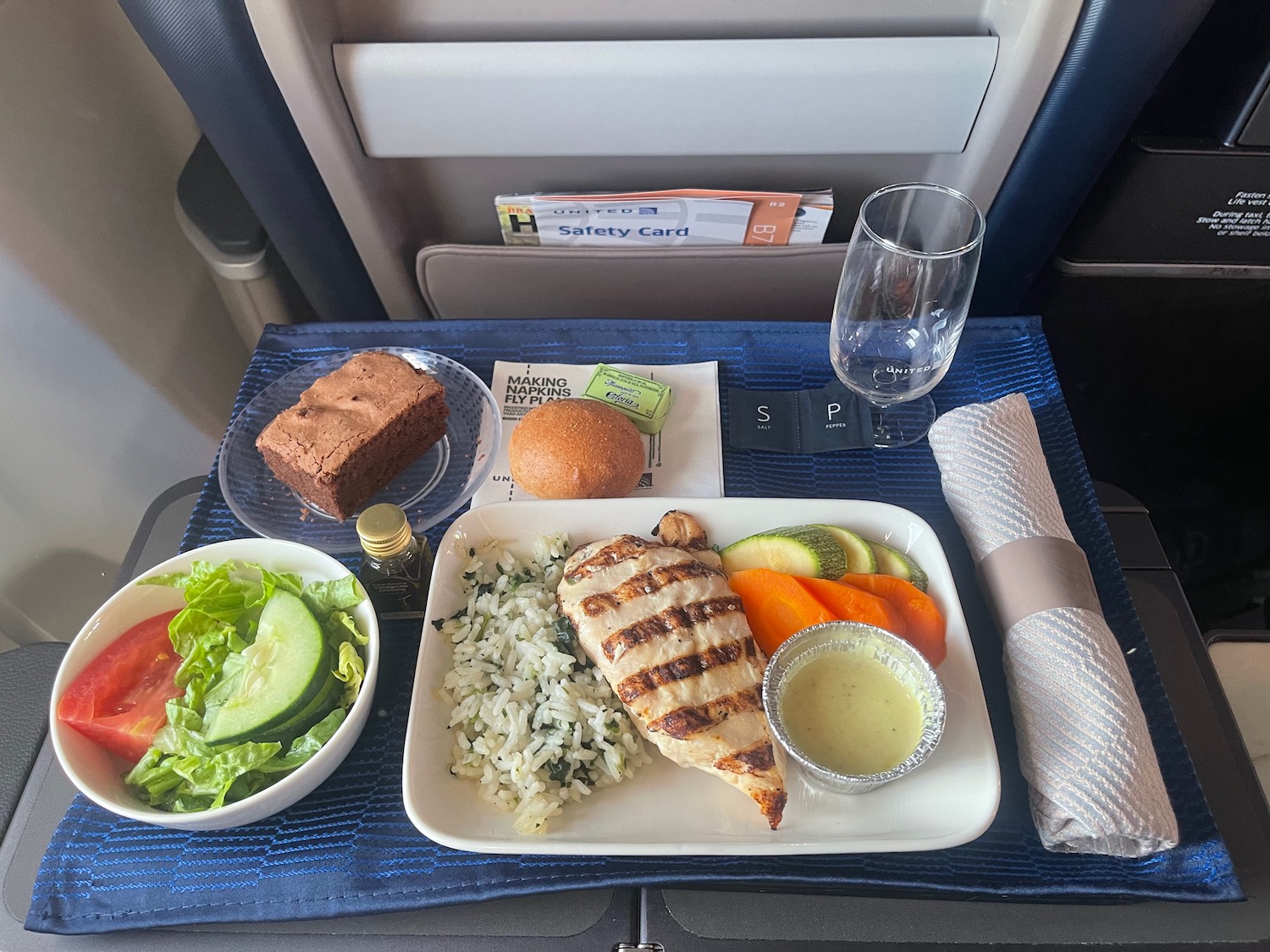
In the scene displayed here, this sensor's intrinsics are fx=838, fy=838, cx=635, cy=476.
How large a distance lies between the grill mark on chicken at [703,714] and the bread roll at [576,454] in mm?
305

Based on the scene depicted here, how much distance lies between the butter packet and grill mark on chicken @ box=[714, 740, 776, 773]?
446 mm

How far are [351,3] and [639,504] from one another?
68 cm

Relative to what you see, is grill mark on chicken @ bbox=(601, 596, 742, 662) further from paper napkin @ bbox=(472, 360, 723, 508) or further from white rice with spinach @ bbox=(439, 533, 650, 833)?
paper napkin @ bbox=(472, 360, 723, 508)

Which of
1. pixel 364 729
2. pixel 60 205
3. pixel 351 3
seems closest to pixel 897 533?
pixel 364 729

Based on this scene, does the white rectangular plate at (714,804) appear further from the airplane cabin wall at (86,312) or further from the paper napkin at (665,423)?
the airplane cabin wall at (86,312)

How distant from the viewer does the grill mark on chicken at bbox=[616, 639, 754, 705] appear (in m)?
0.82

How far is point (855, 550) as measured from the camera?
94cm

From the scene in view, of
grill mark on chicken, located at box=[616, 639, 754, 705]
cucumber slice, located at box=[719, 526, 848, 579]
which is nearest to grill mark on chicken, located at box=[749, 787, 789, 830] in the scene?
grill mark on chicken, located at box=[616, 639, 754, 705]

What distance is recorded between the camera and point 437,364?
115 centimetres

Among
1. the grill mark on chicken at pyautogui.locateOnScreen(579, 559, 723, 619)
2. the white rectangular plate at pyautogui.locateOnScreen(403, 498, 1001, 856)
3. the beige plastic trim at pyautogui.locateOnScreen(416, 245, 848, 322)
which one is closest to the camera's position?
the white rectangular plate at pyautogui.locateOnScreen(403, 498, 1001, 856)

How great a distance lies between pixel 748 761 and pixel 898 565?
0.30 meters

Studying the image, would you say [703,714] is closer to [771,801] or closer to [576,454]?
[771,801]

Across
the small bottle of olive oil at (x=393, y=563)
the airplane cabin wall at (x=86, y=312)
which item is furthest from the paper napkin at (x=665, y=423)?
the airplane cabin wall at (x=86, y=312)

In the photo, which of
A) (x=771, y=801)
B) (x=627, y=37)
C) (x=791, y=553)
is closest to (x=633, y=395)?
(x=791, y=553)
